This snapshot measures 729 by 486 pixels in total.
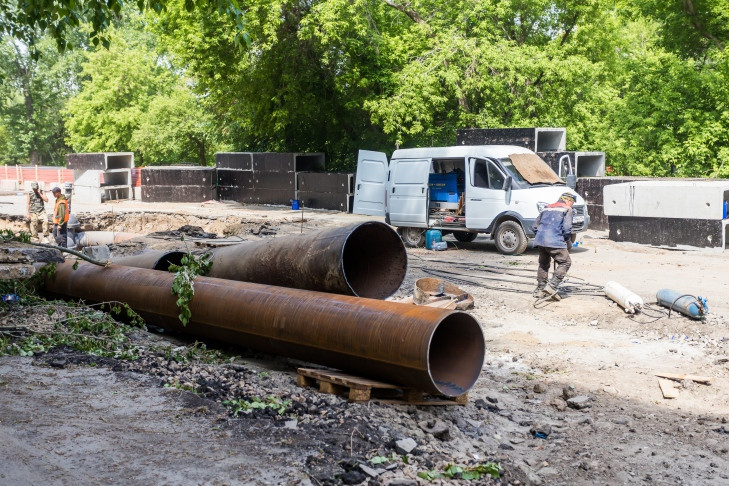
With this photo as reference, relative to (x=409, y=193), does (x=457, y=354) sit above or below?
below

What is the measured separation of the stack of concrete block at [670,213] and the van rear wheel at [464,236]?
3249mm

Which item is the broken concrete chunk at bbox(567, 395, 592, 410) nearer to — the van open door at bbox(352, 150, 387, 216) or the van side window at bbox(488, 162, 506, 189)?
the van side window at bbox(488, 162, 506, 189)

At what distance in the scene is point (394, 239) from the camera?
26.5ft


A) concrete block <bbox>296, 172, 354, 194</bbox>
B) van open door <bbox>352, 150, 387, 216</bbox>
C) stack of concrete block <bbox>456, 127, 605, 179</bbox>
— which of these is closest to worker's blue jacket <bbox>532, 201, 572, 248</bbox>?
stack of concrete block <bbox>456, 127, 605, 179</bbox>

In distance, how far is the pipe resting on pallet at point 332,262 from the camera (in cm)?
741

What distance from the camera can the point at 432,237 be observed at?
718 inches

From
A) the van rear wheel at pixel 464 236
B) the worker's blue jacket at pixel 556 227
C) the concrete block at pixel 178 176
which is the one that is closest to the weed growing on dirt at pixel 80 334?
the worker's blue jacket at pixel 556 227

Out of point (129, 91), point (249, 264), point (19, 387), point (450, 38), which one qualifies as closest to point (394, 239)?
point (249, 264)

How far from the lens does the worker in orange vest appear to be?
1662 centimetres

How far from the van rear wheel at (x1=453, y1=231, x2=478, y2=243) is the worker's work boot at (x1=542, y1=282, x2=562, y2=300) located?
697 cm

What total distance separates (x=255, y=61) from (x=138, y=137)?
62.2ft

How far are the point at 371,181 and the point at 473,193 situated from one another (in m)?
4.56

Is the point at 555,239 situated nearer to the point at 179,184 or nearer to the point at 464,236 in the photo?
the point at 464,236

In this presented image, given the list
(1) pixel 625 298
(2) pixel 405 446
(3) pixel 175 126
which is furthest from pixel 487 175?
(3) pixel 175 126
